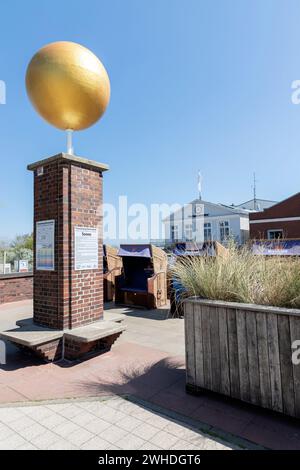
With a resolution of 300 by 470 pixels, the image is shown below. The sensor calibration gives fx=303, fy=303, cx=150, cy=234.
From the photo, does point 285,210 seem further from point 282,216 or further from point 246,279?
point 246,279

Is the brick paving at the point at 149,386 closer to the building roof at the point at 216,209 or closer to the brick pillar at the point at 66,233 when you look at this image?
the brick pillar at the point at 66,233

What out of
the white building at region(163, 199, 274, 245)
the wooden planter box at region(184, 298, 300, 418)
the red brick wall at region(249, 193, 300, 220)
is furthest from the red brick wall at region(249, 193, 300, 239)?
the wooden planter box at region(184, 298, 300, 418)

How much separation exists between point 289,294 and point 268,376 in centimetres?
78

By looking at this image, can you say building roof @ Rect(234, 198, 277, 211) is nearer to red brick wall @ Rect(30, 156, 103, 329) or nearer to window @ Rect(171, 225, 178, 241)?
window @ Rect(171, 225, 178, 241)

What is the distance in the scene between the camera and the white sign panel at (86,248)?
4.64 meters

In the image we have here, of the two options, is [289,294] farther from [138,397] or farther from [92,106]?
[92,106]

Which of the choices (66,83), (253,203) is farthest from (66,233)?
(253,203)

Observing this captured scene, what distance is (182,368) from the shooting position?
13.4 ft

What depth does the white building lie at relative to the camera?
3491 centimetres

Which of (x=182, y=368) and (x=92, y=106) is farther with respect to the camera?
(x=92, y=106)

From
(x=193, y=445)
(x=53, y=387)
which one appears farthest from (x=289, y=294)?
(x=53, y=387)

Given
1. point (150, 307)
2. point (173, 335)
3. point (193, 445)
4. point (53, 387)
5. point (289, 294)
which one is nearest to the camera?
point (193, 445)

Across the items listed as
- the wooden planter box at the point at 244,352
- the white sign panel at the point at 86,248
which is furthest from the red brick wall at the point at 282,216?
the wooden planter box at the point at 244,352
